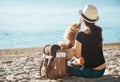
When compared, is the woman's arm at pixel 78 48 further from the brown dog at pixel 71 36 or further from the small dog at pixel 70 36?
the small dog at pixel 70 36

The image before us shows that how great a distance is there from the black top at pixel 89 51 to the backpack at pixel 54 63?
394 millimetres

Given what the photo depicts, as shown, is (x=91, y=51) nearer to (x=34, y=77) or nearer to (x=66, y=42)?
(x=66, y=42)

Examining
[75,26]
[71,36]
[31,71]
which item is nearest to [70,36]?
[71,36]

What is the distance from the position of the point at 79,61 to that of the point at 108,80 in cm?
66

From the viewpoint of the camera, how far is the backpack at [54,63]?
6426mm

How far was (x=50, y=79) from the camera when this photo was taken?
661cm

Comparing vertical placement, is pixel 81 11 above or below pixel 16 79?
above

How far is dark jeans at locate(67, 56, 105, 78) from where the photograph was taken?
645 centimetres

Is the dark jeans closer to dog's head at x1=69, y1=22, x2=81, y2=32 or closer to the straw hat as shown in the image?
dog's head at x1=69, y1=22, x2=81, y2=32

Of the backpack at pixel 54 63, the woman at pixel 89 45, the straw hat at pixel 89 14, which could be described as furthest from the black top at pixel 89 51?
the backpack at pixel 54 63

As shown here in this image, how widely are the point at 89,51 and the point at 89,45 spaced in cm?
11

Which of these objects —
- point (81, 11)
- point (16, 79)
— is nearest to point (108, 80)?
point (81, 11)

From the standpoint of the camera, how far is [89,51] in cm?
635

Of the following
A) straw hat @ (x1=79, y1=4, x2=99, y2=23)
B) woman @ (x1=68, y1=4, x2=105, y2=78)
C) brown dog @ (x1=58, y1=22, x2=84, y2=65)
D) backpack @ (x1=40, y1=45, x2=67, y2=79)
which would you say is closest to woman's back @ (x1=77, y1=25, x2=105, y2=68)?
woman @ (x1=68, y1=4, x2=105, y2=78)
